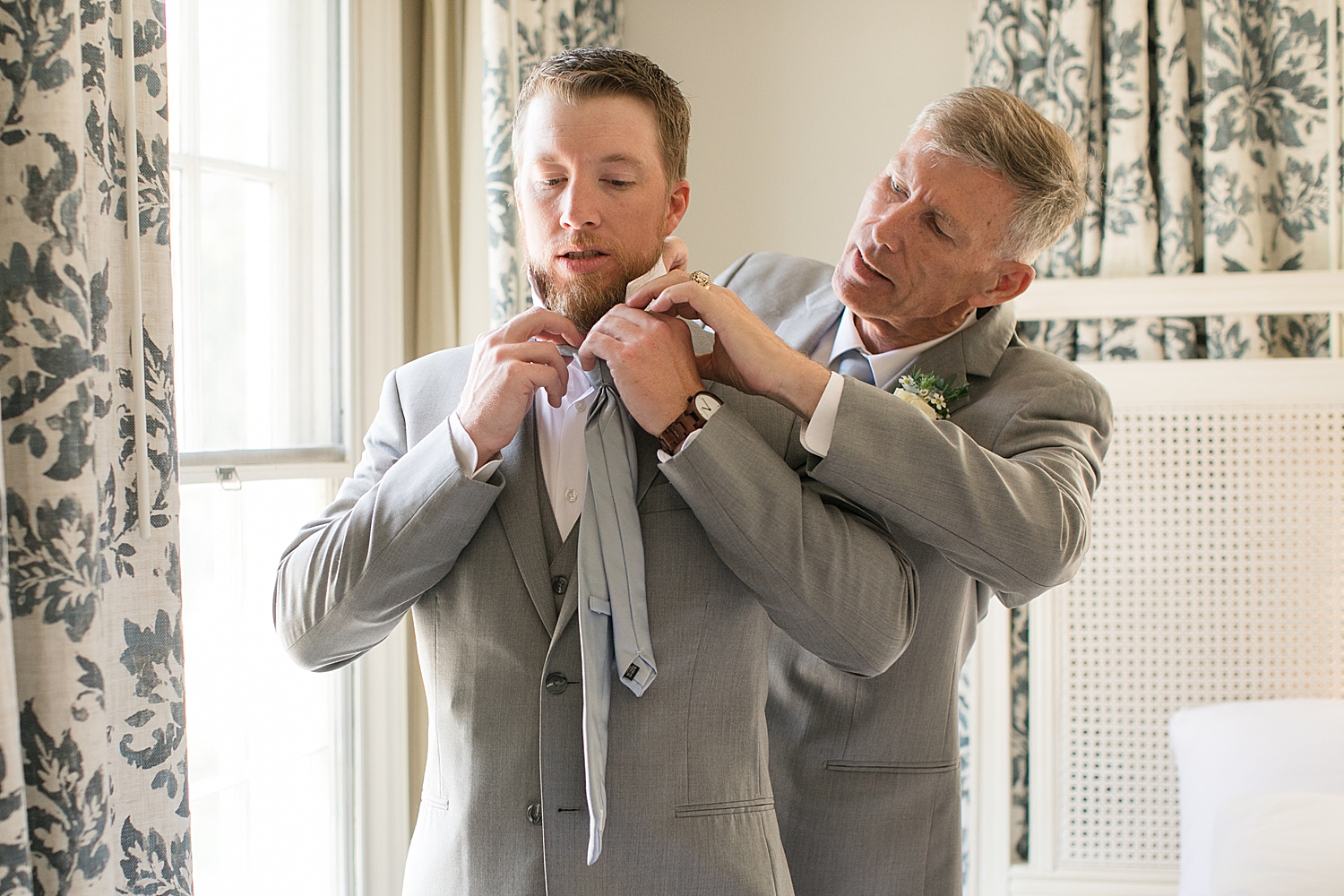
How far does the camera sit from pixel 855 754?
157 cm

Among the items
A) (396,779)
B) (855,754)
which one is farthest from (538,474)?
(396,779)

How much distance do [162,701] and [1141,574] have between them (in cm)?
231

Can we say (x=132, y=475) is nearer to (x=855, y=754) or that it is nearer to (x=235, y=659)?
(x=235, y=659)

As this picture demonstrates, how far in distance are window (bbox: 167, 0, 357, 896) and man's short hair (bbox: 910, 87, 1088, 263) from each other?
140cm

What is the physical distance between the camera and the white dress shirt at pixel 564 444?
111 cm

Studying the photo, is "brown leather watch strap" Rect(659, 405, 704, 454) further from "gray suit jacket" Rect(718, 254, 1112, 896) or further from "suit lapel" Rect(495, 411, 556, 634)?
"gray suit jacket" Rect(718, 254, 1112, 896)

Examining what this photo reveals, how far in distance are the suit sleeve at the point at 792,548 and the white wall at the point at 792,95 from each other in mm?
2223

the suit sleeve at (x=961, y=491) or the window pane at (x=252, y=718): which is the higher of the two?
the suit sleeve at (x=961, y=491)

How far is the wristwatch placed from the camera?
43.5 inches

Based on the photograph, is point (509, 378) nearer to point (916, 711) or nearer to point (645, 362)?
point (645, 362)

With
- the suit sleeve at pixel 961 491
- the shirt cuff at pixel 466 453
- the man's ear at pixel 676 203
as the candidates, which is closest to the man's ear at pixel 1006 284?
the suit sleeve at pixel 961 491

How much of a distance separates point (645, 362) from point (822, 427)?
0.69 feet

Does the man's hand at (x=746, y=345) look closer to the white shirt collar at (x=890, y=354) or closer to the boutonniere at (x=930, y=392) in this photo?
the boutonniere at (x=930, y=392)

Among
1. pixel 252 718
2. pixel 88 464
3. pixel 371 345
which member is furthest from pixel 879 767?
pixel 371 345
